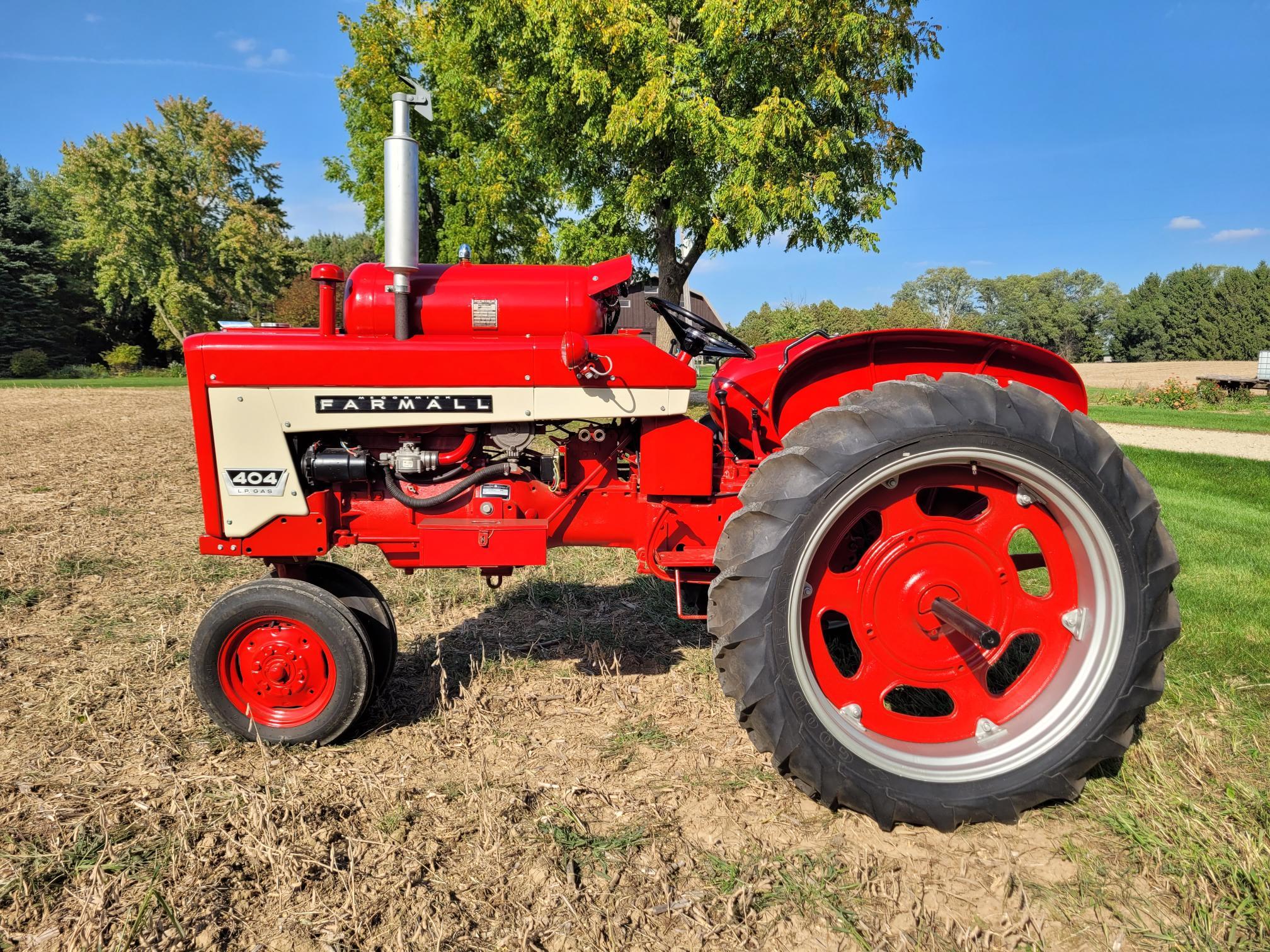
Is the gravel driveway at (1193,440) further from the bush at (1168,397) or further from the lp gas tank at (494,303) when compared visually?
the lp gas tank at (494,303)

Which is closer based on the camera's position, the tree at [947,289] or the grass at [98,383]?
the grass at [98,383]

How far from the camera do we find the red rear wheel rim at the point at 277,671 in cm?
267

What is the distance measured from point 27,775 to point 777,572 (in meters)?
2.52

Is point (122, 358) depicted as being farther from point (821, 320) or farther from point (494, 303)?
point (494, 303)

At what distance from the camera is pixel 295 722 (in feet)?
8.90

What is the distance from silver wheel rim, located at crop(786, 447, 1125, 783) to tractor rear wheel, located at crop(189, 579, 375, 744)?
1.53 meters

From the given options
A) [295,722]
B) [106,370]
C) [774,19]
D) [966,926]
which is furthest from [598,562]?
[106,370]

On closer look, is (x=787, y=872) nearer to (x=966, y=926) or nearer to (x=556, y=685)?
(x=966, y=926)

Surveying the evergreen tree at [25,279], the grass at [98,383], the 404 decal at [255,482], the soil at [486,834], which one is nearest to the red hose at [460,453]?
the 404 decal at [255,482]

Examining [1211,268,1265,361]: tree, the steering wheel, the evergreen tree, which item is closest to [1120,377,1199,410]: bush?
the steering wheel

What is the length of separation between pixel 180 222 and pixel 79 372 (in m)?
9.33

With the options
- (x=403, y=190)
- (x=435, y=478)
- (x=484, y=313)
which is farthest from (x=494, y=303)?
(x=435, y=478)

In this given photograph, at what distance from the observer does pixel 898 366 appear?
264 centimetres

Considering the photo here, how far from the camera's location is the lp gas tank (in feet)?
8.89
